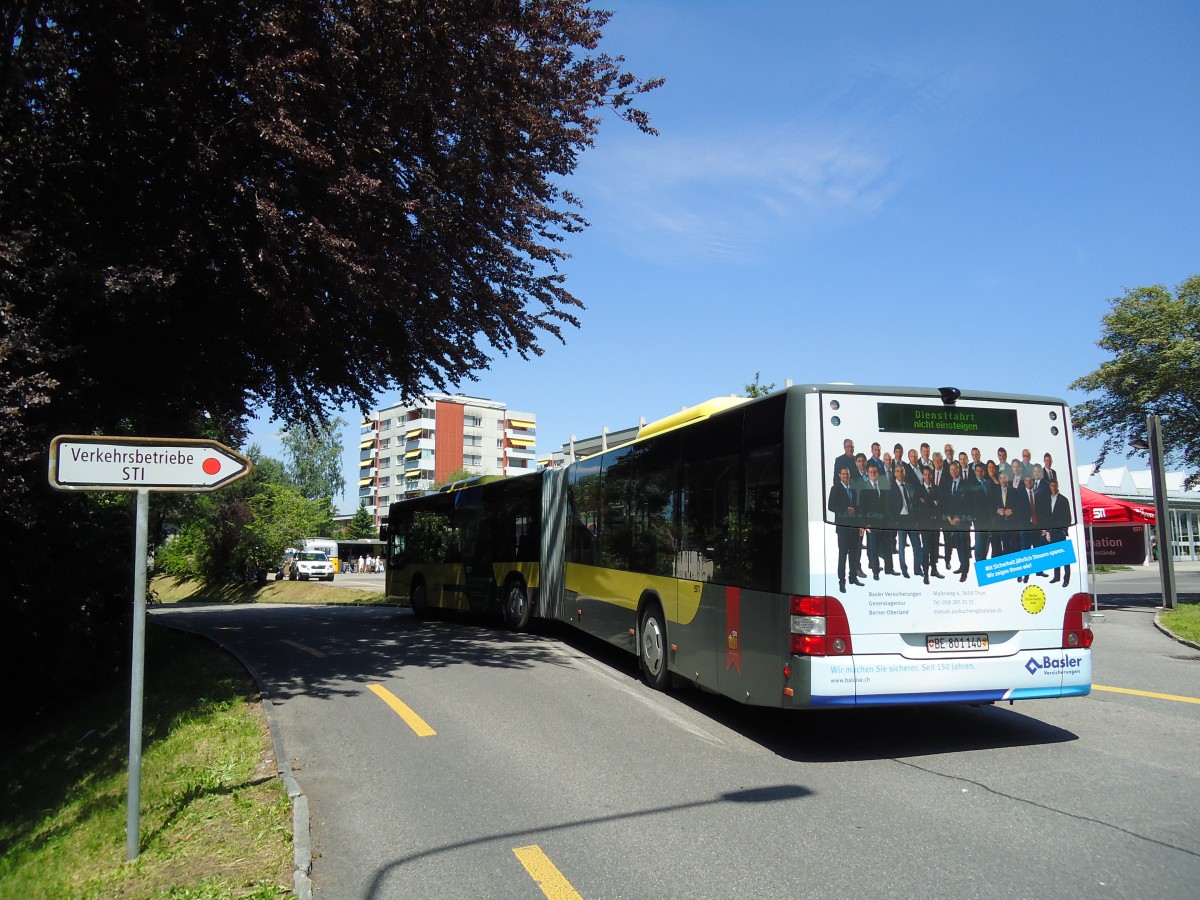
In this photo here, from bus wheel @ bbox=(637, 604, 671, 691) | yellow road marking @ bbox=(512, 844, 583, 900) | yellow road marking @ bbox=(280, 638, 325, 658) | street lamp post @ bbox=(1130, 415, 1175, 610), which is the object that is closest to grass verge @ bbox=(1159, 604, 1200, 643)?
street lamp post @ bbox=(1130, 415, 1175, 610)

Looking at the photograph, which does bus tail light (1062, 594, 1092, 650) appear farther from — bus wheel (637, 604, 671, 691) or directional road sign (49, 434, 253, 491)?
directional road sign (49, 434, 253, 491)

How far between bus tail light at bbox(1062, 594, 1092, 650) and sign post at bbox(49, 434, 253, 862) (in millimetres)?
6513

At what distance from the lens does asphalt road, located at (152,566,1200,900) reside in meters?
4.34

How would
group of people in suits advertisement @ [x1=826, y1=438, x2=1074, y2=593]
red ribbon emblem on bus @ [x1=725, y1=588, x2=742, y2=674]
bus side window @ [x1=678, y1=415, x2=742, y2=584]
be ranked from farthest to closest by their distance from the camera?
bus side window @ [x1=678, y1=415, x2=742, y2=584] < red ribbon emblem on bus @ [x1=725, y1=588, x2=742, y2=674] < group of people in suits advertisement @ [x1=826, y1=438, x2=1074, y2=593]

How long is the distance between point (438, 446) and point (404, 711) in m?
104

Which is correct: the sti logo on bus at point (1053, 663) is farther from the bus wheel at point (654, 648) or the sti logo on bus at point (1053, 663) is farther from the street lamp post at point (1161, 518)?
the street lamp post at point (1161, 518)

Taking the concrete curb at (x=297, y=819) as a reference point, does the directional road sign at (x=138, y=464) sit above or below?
above

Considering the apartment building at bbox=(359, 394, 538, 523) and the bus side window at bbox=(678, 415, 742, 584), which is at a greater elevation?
the apartment building at bbox=(359, 394, 538, 523)

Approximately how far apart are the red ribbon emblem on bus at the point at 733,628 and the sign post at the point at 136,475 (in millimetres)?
4273

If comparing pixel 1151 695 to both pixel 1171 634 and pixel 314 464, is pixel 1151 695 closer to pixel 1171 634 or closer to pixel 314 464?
pixel 1171 634

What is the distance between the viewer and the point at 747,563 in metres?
7.27

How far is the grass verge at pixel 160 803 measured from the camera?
4.75 metres

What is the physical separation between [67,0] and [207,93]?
1509mm

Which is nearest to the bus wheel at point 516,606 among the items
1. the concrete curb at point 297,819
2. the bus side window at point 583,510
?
the bus side window at point 583,510
